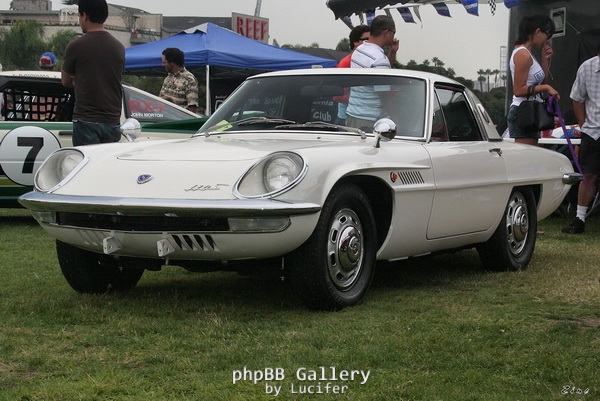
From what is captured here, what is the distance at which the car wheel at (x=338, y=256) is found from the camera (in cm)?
460

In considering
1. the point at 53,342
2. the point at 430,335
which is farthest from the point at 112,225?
the point at 430,335

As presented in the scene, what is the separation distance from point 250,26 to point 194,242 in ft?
61.4

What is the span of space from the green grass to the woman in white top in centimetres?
211

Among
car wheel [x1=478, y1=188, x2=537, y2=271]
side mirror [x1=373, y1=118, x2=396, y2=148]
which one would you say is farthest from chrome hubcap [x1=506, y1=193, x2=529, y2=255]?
side mirror [x1=373, y1=118, x2=396, y2=148]

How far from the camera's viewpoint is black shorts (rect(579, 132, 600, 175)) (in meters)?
8.62

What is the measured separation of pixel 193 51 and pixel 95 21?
30.1ft

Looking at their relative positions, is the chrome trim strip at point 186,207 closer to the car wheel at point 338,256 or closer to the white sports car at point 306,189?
the white sports car at point 306,189

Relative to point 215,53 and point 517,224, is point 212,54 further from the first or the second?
point 517,224

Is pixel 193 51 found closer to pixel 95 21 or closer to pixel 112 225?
pixel 95 21

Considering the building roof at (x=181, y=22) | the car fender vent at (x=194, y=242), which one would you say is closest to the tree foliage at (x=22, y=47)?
the building roof at (x=181, y=22)

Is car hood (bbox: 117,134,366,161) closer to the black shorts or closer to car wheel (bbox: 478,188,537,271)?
car wheel (bbox: 478,188,537,271)

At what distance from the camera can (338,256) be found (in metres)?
4.79

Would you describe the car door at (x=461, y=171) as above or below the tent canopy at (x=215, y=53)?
below

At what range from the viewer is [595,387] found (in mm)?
3393
